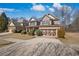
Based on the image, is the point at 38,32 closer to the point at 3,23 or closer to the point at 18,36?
the point at 18,36

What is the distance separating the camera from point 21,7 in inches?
78.5

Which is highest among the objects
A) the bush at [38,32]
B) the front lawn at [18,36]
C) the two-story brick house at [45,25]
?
the two-story brick house at [45,25]

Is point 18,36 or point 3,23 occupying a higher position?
point 3,23

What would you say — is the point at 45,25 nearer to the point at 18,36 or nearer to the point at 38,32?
the point at 38,32

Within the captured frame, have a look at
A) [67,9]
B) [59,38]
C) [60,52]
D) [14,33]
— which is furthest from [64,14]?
[14,33]

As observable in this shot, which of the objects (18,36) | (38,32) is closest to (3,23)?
(18,36)

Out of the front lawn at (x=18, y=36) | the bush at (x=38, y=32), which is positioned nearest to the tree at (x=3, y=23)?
the front lawn at (x=18, y=36)

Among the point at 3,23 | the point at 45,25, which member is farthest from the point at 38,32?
the point at 3,23

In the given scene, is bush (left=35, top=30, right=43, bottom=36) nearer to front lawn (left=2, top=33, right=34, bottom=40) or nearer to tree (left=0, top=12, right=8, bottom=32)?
front lawn (left=2, top=33, right=34, bottom=40)

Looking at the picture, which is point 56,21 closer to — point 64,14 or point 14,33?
point 64,14

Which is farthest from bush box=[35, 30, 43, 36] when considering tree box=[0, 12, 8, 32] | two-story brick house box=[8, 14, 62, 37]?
tree box=[0, 12, 8, 32]

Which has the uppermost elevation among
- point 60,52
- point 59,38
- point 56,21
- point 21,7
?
point 21,7

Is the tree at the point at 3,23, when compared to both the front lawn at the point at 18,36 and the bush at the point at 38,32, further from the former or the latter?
the bush at the point at 38,32

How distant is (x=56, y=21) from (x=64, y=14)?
→ 0.10 metres
